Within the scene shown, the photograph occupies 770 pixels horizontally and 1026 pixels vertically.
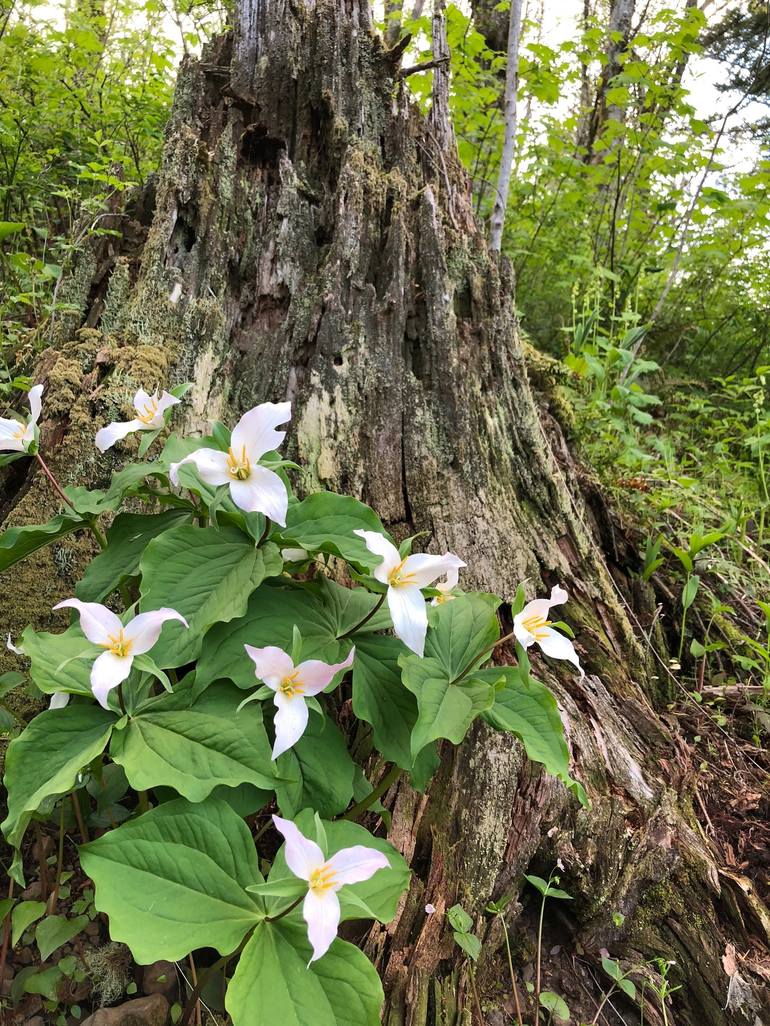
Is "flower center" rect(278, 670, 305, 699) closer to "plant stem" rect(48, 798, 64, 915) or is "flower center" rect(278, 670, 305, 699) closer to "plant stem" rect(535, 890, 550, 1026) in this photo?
"plant stem" rect(48, 798, 64, 915)

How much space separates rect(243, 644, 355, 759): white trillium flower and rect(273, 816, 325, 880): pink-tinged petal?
0.22 m

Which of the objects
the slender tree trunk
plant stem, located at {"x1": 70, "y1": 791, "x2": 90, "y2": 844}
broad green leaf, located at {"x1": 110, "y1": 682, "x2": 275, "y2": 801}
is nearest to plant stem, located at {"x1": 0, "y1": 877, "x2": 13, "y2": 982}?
plant stem, located at {"x1": 70, "y1": 791, "x2": 90, "y2": 844}

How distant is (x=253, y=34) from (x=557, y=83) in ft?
13.0

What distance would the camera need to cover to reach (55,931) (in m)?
1.40

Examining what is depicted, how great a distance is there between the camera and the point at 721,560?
3229 mm

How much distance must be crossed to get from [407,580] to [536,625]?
371 millimetres

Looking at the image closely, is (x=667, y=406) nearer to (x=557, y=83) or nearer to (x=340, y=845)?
(x=557, y=83)

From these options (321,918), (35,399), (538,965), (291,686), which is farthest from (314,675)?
(538,965)

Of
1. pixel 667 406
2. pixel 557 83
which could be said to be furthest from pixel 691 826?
pixel 557 83

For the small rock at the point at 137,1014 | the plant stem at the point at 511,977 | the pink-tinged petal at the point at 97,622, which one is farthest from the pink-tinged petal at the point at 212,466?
the plant stem at the point at 511,977

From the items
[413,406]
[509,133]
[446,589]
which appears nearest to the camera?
[446,589]

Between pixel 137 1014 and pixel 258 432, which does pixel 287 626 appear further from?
pixel 137 1014

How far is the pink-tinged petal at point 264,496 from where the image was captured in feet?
4.29

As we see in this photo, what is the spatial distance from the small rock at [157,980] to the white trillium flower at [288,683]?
0.67m
